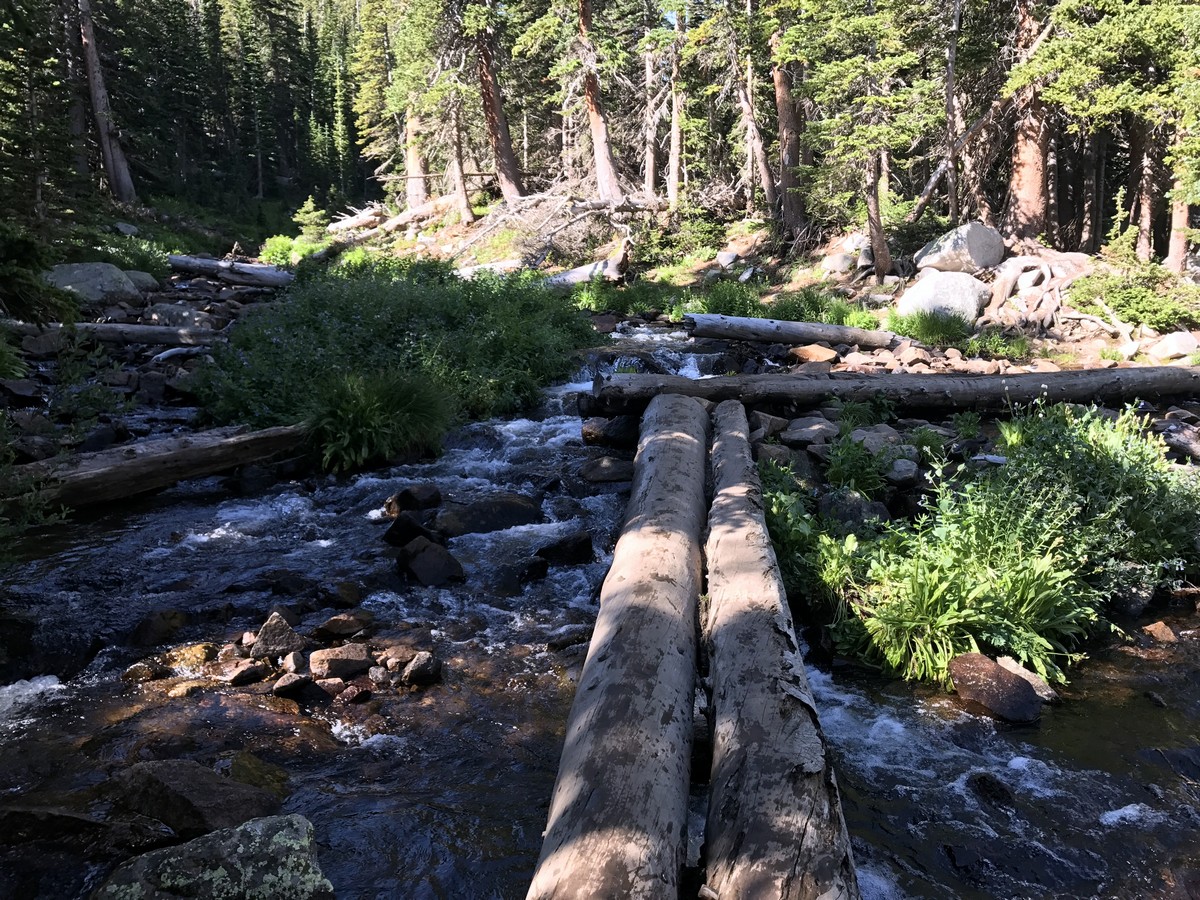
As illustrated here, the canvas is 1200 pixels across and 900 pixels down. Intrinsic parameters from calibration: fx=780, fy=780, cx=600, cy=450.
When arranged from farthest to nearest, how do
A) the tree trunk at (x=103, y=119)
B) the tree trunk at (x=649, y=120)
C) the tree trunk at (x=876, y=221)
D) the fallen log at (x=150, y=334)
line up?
the tree trunk at (x=103, y=119), the tree trunk at (x=649, y=120), the tree trunk at (x=876, y=221), the fallen log at (x=150, y=334)

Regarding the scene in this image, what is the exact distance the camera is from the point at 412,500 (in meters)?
7.93

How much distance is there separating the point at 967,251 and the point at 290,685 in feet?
53.0

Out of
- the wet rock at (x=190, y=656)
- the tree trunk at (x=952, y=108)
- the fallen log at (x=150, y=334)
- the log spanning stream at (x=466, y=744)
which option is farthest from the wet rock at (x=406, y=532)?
the tree trunk at (x=952, y=108)

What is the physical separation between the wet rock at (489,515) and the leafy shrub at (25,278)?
370 centimetres

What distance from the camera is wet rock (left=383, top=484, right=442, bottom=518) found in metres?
7.89

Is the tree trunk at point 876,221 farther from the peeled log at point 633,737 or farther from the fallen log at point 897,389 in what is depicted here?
the peeled log at point 633,737

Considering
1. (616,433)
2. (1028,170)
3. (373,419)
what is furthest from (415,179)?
(616,433)

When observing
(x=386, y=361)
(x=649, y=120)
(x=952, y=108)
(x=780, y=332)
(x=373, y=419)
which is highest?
(x=649, y=120)

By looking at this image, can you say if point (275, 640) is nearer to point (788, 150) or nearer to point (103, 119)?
point (788, 150)

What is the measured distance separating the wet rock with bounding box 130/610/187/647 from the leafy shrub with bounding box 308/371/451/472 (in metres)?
3.50

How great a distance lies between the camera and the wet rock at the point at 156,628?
5305 millimetres

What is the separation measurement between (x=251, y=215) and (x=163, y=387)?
1743 inches

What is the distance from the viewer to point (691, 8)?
23547 millimetres

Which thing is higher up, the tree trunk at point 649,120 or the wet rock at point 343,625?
the tree trunk at point 649,120
